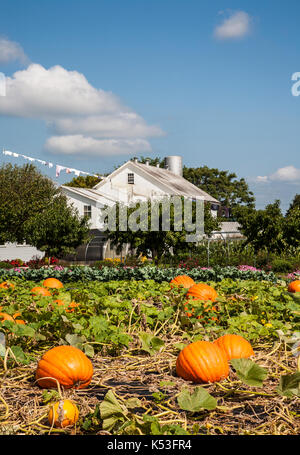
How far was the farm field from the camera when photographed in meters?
2.63

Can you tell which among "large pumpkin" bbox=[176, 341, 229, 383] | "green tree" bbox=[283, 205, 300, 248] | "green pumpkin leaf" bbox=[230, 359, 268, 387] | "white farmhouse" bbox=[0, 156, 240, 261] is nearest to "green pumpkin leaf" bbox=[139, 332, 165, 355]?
"large pumpkin" bbox=[176, 341, 229, 383]

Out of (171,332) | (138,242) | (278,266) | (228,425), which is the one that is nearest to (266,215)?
(278,266)

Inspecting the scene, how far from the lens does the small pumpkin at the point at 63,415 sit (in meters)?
2.63

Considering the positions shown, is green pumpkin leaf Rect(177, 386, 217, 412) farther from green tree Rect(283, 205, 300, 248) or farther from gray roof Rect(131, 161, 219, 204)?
gray roof Rect(131, 161, 219, 204)

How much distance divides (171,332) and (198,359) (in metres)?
1.26

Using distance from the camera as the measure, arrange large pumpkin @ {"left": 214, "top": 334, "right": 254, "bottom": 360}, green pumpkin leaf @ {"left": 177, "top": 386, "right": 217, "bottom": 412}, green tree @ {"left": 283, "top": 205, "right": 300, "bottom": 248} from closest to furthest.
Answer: green pumpkin leaf @ {"left": 177, "top": 386, "right": 217, "bottom": 412} < large pumpkin @ {"left": 214, "top": 334, "right": 254, "bottom": 360} < green tree @ {"left": 283, "top": 205, "right": 300, "bottom": 248}

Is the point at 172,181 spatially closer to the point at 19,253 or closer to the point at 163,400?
the point at 19,253

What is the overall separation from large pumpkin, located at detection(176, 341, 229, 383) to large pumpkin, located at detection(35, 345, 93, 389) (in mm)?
732

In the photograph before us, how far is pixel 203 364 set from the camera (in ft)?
11.1

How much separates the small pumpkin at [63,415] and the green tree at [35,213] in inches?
864

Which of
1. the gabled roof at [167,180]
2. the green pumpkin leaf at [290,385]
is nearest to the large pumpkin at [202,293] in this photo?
the green pumpkin leaf at [290,385]

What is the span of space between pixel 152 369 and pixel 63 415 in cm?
123

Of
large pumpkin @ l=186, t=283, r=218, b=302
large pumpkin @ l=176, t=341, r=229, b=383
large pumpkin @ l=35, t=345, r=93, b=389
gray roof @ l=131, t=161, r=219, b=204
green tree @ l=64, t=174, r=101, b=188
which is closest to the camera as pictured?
large pumpkin @ l=35, t=345, r=93, b=389
